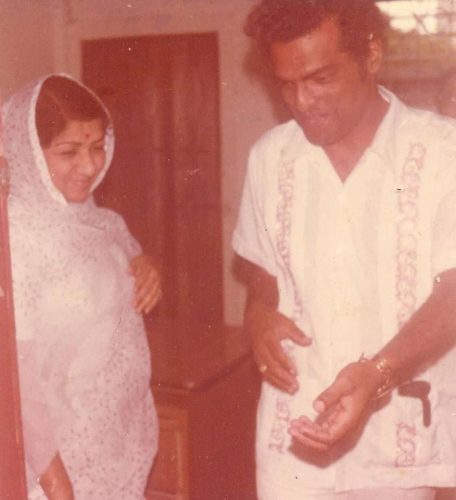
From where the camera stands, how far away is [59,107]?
1.38 metres

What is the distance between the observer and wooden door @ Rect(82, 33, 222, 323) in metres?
3.38

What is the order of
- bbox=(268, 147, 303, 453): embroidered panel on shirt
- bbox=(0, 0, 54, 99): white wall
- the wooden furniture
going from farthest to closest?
bbox=(0, 0, 54, 99): white wall, the wooden furniture, bbox=(268, 147, 303, 453): embroidered panel on shirt

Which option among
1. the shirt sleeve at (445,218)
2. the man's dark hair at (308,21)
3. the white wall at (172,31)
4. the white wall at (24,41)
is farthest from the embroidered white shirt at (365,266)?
the white wall at (172,31)

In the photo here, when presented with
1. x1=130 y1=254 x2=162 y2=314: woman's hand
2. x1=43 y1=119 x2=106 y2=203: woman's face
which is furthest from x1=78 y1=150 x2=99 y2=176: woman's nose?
x1=130 y1=254 x2=162 y2=314: woman's hand

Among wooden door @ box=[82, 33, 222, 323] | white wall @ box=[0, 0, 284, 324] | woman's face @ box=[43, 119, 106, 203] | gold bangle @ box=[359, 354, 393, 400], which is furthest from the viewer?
wooden door @ box=[82, 33, 222, 323]

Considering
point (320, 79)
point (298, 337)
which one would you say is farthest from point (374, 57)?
point (298, 337)

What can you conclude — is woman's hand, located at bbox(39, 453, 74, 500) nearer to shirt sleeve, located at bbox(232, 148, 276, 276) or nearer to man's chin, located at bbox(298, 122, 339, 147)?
shirt sleeve, located at bbox(232, 148, 276, 276)

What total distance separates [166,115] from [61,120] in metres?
2.09

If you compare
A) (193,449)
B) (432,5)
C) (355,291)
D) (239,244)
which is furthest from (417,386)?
(432,5)

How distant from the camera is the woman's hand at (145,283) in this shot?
4.84ft

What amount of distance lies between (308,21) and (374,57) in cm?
12

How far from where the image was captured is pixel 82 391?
141 centimetres

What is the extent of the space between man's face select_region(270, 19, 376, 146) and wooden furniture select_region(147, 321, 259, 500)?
87 centimetres

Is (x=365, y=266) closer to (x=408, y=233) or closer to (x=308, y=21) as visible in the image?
(x=408, y=233)
